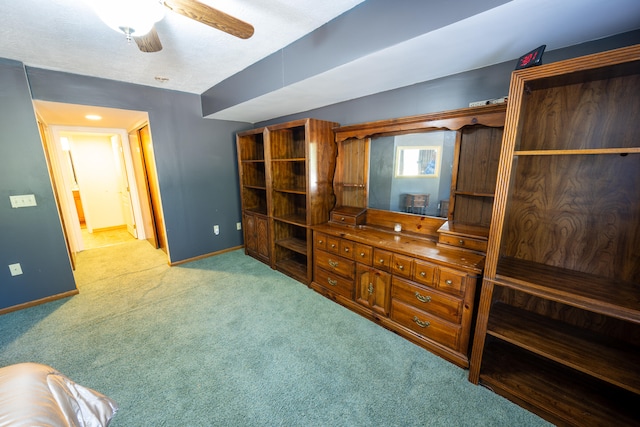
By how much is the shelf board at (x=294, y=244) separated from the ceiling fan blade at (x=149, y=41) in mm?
2326

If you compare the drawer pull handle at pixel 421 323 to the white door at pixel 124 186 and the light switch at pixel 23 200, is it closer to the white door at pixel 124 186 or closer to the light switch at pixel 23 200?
the light switch at pixel 23 200

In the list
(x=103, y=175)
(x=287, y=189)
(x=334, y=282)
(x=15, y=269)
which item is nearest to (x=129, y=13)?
(x=287, y=189)

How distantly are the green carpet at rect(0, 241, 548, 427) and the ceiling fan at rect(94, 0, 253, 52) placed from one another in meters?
2.17

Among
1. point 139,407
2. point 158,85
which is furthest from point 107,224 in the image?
point 139,407

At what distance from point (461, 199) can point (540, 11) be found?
4.08 ft

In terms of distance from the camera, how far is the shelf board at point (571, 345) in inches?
49.3

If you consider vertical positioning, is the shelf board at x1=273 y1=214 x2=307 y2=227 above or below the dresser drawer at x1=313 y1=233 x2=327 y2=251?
above

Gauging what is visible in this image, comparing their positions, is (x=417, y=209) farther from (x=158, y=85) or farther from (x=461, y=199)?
(x=158, y=85)

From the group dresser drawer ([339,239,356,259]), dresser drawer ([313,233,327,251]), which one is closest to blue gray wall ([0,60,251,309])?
dresser drawer ([313,233,327,251])

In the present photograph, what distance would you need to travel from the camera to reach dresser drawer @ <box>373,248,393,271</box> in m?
2.08

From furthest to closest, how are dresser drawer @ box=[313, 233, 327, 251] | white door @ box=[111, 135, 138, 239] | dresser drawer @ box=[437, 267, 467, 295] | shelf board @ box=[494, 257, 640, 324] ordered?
white door @ box=[111, 135, 138, 239]
dresser drawer @ box=[313, 233, 327, 251]
dresser drawer @ box=[437, 267, 467, 295]
shelf board @ box=[494, 257, 640, 324]

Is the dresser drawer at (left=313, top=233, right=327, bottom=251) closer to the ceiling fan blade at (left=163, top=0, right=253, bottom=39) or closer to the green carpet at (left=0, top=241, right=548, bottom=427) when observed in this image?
the green carpet at (left=0, top=241, right=548, bottom=427)

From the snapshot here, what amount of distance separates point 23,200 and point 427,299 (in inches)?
161

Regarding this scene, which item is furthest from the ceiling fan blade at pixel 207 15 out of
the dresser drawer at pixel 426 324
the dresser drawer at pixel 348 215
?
the dresser drawer at pixel 426 324
